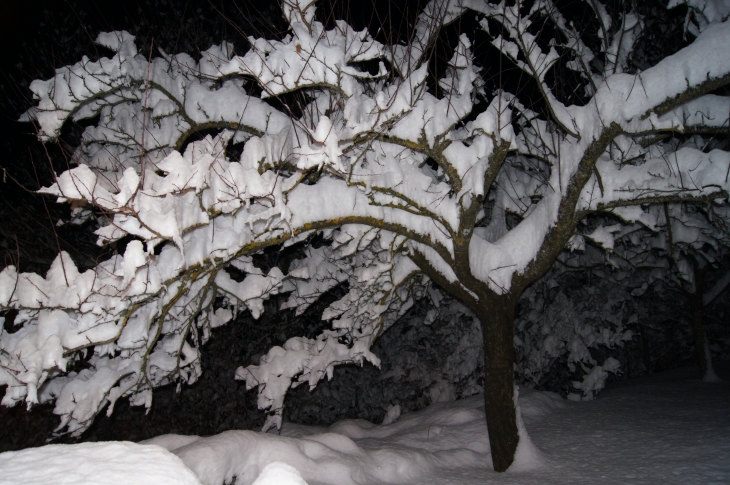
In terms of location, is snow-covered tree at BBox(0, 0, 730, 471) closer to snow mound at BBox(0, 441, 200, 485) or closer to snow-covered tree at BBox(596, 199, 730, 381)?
snow mound at BBox(0, 441, 200, 485)

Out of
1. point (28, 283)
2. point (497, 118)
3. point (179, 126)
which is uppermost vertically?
point (179, 126)

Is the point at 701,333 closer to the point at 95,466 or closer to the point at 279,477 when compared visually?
the point at 279,477

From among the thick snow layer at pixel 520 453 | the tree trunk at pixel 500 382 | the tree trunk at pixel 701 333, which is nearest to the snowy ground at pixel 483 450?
the thick snow layer at pixel 520 453

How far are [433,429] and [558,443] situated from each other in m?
1.79

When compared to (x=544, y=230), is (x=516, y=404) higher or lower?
lower

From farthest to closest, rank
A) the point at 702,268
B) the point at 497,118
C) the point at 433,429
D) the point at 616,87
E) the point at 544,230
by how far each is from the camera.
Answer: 1. the point at 702,268
2. the point at 433,429
3. the point at 544,230
4. the point at 497,118
5. the point at 616,87

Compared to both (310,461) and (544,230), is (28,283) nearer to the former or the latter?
(310,461)

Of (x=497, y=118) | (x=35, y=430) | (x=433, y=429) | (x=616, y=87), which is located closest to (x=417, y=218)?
(x=497, y=118)

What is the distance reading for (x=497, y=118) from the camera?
14.1 ft

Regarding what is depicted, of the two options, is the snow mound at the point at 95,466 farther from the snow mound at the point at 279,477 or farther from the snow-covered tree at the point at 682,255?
the snow-covered tree at the point at 682,255

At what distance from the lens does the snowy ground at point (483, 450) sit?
4.23m

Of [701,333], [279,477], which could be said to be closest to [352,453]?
[279,477]

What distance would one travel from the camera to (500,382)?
5.13 m

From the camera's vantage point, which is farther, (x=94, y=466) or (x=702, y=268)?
(x=702, y=268)
